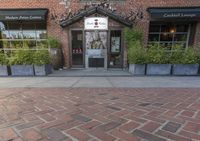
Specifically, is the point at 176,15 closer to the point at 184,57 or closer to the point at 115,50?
the point at 184,57

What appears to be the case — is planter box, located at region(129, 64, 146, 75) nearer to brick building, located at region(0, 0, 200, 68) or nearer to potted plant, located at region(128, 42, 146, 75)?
potted plant, located at region(128, 42, 146, 75)

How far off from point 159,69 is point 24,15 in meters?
7.43

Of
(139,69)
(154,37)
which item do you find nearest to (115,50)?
(139,69)

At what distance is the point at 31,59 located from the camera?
7141mm

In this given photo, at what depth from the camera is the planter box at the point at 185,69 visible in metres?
7.20

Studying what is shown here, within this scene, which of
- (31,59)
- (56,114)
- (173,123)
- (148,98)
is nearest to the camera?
(173,123)

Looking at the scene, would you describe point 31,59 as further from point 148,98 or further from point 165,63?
point 165,63

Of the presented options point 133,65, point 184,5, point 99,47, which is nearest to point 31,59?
point 99,47

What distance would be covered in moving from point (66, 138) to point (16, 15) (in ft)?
27.8

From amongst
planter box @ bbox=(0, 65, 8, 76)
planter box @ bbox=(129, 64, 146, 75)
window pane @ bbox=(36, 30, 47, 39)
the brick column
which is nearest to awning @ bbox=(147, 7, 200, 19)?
the brick column

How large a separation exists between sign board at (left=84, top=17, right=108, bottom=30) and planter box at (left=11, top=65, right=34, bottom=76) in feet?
12.1

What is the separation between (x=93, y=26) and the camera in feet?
28.7

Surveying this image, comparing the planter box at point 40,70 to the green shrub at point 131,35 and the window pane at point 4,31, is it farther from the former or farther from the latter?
the green shrub at point 131,35

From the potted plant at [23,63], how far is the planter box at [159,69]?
5.35m
